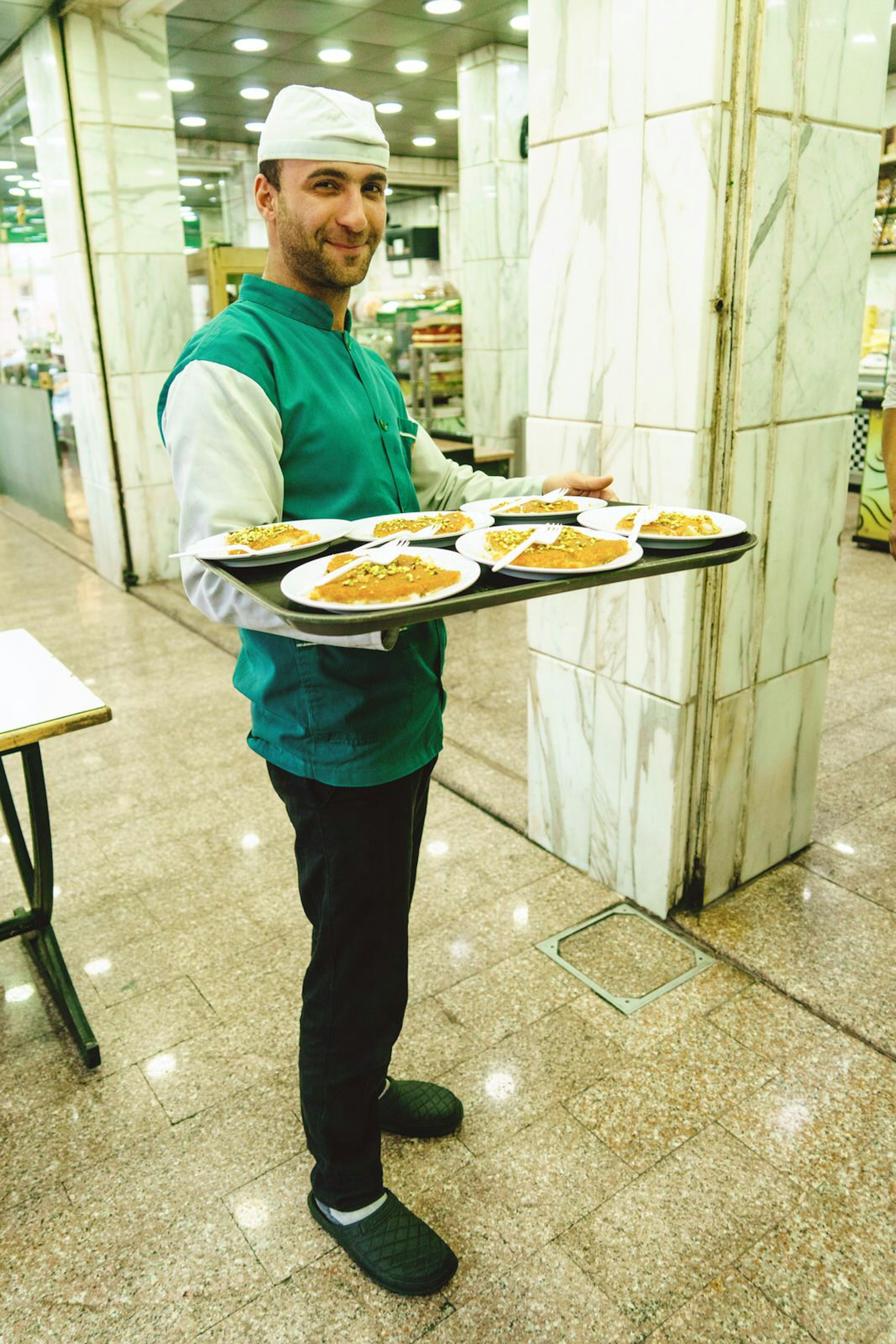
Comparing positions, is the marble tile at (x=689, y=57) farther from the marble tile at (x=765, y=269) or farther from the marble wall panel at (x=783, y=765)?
the marble wall panel at (x=783, y=765)

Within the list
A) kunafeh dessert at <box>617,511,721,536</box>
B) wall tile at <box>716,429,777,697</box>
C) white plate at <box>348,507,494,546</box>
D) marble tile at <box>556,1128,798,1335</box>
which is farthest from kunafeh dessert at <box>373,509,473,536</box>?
marble tile at <box>556,1128,798,1335</box>

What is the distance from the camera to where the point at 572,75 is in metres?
2.31

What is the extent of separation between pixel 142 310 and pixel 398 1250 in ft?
17.9

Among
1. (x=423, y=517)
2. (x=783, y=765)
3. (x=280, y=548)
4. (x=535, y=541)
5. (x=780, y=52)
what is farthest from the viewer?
(x=783, y=765)

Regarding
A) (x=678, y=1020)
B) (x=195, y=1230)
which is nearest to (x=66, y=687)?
(x=195, y=1230)

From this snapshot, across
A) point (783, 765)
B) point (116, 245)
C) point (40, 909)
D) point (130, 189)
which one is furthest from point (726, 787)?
point (130, 189)

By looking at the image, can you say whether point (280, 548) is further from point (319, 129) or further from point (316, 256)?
point (319, 129)

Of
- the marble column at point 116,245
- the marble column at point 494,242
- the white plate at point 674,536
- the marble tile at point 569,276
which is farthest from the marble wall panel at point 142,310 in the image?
the white plate at point 674,536

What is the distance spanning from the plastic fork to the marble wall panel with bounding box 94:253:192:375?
190 inches

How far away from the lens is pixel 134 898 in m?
2.79

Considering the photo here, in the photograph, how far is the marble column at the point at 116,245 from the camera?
529 centimetres

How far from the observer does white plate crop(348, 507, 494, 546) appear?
1.38 m

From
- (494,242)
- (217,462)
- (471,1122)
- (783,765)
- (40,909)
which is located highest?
(494,242)

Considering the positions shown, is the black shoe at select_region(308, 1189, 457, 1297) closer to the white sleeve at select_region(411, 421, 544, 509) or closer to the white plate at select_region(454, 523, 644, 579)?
the white plate at select_region(454, 523, 644, 579)
